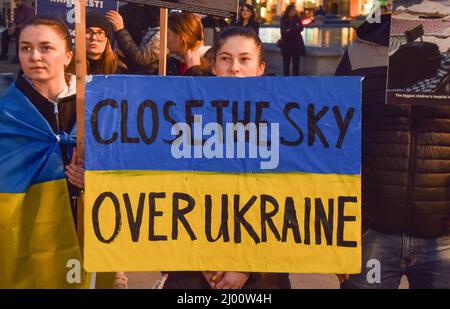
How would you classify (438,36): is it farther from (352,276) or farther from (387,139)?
(352,276)

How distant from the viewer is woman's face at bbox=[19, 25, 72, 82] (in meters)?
3.54

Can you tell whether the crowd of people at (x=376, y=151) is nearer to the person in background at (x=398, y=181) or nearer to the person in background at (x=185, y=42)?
the person in background at (x=398, y=181)

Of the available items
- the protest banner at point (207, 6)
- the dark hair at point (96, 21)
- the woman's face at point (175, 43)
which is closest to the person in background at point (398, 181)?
the protest banner at point (207, 6)

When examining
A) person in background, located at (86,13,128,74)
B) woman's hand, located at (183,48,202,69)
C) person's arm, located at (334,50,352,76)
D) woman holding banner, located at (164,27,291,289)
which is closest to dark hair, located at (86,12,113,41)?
person in background, located at (86,13,128,74)

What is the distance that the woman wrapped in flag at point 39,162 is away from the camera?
3574mm

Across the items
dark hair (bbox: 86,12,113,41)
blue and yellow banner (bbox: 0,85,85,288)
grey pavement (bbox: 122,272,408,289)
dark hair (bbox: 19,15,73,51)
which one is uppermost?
dark hair (bbox: 86,12,113,41)

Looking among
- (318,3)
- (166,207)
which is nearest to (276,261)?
(166,207)

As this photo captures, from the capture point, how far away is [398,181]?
143 inches

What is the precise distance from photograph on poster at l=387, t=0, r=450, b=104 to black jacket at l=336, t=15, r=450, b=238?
0.10 m

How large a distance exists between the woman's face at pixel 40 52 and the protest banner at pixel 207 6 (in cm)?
51

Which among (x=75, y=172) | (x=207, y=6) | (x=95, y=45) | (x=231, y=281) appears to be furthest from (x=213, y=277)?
(x=95, y=45)

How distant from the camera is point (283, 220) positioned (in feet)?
11.2

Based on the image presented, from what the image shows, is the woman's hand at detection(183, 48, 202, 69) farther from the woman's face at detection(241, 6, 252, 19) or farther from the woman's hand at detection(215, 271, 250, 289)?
the woman's face at detection(241, 6, 252, 19)

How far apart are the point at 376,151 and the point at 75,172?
135 centimetres
